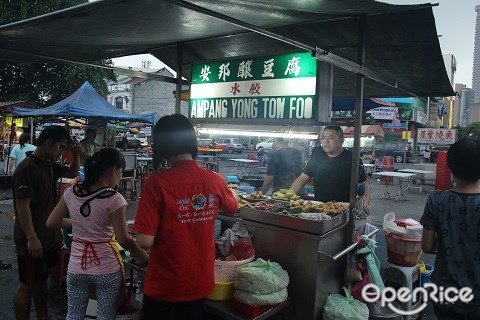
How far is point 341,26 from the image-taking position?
138 inches

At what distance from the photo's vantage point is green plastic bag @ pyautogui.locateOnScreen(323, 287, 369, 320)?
9.84 ft

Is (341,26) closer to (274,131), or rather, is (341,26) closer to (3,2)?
(274,131)

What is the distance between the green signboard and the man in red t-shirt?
145cm

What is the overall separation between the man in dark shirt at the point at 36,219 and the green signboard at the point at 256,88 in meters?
1.59

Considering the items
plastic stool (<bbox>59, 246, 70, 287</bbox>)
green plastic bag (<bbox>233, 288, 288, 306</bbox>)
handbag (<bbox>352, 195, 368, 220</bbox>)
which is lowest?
plastic stool (<bbox>59, 246, 70, 287</bbox>)

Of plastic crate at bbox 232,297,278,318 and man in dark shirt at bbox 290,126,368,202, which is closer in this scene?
plastic crate at bbox 232,297,278,318

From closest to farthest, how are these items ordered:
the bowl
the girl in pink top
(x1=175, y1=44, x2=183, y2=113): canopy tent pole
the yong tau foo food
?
the girl in pink top < the bowl < the yong tau foo food < (x1=175, y1=44, x2=183, y2=113): canopy tent pole

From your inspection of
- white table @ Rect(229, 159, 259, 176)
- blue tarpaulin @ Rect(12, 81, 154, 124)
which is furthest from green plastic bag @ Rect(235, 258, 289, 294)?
white table @ Rect(229, 159, 259, 176)

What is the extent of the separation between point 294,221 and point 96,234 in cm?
158

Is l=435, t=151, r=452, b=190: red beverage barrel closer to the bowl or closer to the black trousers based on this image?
the bowl

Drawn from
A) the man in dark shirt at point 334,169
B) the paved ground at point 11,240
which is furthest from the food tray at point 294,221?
the paved ground at point 11,240

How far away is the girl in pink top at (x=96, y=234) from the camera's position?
2.47 m

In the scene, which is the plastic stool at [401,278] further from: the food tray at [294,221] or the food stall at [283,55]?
the food tray at [294,221]

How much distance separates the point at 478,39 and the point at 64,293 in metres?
173
